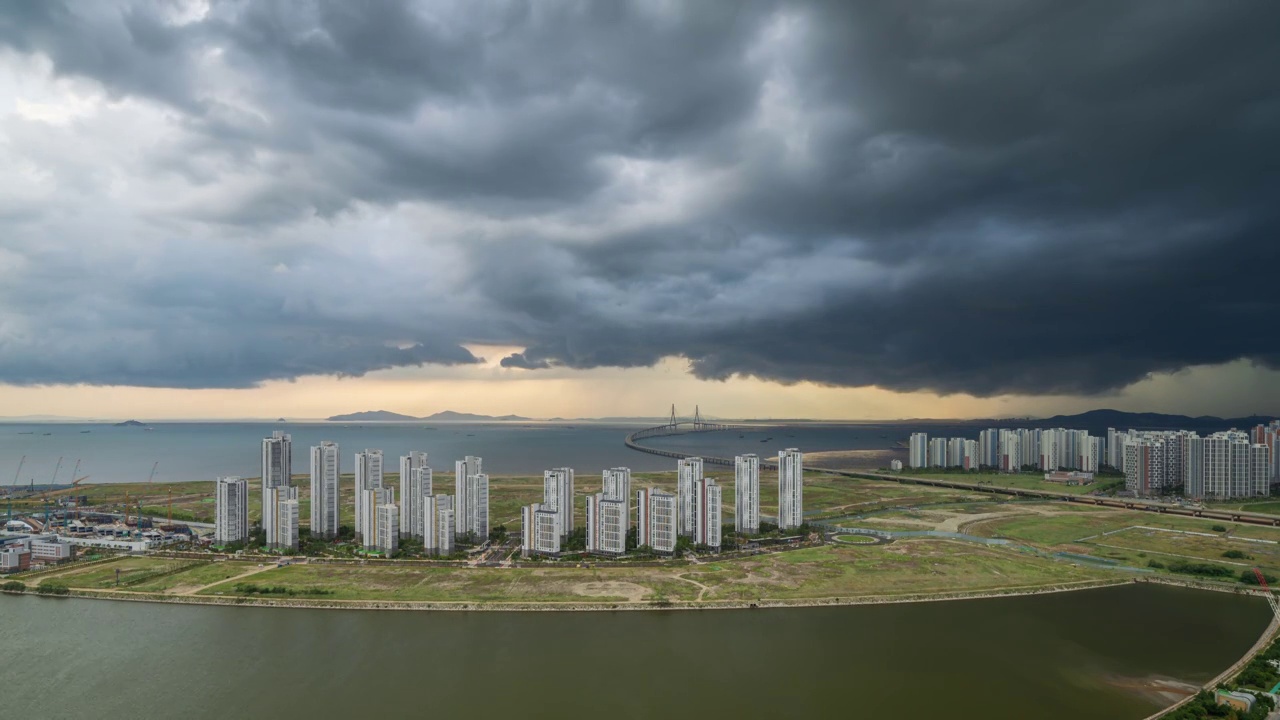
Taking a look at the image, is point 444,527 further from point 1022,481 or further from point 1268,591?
point 1022,481

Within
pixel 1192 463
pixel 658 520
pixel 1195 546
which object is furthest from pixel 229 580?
pixel 1192 463

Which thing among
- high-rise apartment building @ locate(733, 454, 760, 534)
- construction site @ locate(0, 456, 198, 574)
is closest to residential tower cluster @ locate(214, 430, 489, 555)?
construction site @ locate(0, 456, 198, 574)

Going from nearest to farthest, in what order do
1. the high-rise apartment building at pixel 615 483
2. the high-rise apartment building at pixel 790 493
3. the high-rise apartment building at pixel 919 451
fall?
the high-rise apartment building at pixel 615 483 < the high-rise apartment building at pixel 790 493 < the high-rise apartment building at pixel 919 451

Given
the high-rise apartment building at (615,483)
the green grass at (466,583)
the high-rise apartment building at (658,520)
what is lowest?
the green grass at (466,583)

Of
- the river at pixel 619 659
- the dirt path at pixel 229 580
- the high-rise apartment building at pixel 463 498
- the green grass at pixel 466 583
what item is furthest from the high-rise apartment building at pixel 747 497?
the dirt path at pixel 229 580

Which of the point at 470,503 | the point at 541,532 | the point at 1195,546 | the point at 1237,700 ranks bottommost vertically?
the point at 1195,546

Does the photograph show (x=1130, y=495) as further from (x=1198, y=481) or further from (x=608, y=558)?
(x=608, y=558)

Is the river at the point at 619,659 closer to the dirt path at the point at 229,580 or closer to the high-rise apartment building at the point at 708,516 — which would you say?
the dirt path at the point at 229,580

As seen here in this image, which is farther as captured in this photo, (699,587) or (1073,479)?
(1073,479)
